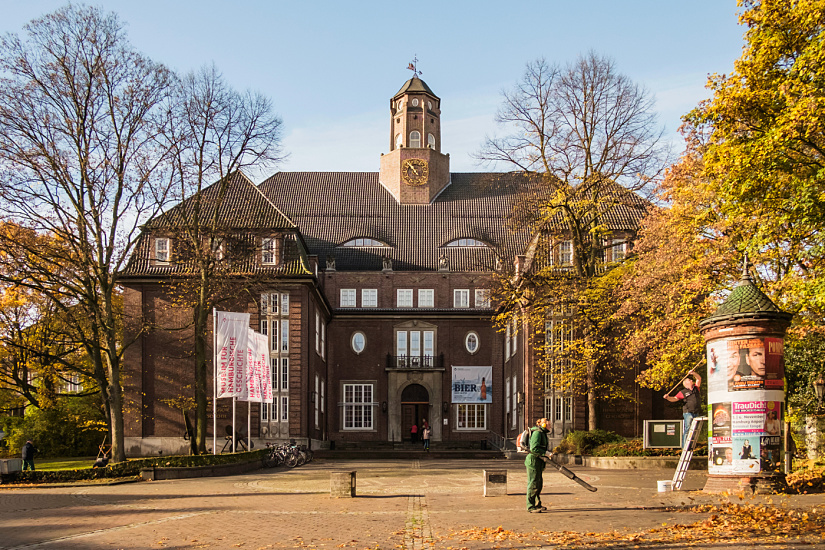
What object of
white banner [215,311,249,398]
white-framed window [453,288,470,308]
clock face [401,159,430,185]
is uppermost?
clock face [401,159,430,185]

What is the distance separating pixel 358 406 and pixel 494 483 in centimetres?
3569

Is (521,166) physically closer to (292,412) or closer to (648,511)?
(292,412)

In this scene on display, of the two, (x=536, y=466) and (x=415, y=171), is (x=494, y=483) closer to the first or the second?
(x=536, y=466)

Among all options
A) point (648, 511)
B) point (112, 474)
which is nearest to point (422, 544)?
point (648, 511)

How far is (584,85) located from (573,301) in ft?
27.5

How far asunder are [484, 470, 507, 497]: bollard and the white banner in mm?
14266

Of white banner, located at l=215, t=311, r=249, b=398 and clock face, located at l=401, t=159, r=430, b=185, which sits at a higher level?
clock face, located at l=401, t=159, r=430, b=185

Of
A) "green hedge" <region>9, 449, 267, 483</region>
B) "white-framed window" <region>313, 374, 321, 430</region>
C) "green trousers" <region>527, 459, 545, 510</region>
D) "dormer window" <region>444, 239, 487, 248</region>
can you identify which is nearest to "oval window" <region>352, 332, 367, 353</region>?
"white-framed window" <region>313, 374, 321, 430</region>

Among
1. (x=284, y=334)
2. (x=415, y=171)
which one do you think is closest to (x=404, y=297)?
(x=415, y=171)

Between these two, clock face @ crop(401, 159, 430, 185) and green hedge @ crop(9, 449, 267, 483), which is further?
clock face @ crop(401, 159, 430, 185)

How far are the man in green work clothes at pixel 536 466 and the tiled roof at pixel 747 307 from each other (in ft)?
12.6

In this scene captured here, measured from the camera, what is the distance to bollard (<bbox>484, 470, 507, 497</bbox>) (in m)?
19.2

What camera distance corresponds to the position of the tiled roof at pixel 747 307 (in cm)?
1639

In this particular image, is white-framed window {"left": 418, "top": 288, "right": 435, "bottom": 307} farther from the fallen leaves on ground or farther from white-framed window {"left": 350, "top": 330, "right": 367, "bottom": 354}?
the fallen leaves on ground
